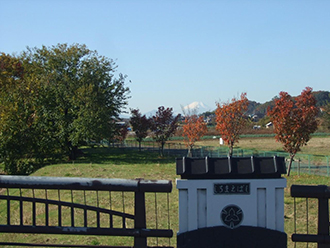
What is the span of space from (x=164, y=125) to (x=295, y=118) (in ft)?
57.1

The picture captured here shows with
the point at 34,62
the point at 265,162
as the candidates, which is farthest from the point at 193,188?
the point at 34,62

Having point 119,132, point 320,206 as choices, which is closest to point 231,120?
point 119,132

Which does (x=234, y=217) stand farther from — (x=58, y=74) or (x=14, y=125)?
(x=58, y=74)

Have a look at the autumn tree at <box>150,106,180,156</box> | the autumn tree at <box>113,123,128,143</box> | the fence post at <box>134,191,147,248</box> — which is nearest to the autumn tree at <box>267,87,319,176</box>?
the autumn tree at <box>150,106,180,156</box>

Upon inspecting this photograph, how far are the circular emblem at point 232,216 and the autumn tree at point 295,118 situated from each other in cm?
1847

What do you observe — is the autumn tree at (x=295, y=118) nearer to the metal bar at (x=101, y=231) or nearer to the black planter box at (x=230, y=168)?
the black planter box at (x=230, y=168)

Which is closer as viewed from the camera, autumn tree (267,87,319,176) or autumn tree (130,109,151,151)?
autumn tree (267,87,319,176)

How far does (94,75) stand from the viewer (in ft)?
109

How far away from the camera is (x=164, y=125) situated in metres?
36.7

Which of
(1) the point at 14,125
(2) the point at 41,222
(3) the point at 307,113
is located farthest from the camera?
(1) the point at 14,125

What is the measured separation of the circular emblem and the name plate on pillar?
129 mm

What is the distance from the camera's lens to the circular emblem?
3.25m

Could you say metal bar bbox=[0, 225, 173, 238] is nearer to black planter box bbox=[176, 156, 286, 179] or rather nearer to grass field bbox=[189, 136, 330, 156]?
black planter box bbox=[176, 156, 286, 179]

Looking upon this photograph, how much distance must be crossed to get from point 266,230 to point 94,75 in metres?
31.4
